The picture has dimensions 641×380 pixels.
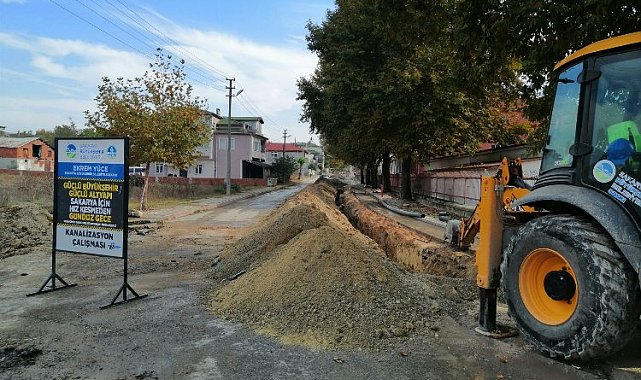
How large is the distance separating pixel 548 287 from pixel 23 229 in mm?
16394

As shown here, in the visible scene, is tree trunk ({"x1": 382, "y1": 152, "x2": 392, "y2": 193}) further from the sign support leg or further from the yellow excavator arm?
the yellow excavator arm

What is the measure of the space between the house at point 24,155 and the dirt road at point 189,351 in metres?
67.4

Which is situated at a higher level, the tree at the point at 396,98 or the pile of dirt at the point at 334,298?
the tree at the point at 396,98

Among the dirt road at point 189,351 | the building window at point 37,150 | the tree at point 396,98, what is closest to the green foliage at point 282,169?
the tree at point 396,98

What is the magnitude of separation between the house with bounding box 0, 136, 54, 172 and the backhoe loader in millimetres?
71506

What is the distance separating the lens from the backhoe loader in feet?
12.7

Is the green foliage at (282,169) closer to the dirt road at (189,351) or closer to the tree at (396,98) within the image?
the tree at (396,98)

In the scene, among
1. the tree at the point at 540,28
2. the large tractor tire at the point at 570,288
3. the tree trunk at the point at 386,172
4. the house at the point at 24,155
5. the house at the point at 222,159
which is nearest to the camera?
the large tractor tire at the point at 570,288

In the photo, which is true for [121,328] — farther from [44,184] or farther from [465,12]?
[44,184]

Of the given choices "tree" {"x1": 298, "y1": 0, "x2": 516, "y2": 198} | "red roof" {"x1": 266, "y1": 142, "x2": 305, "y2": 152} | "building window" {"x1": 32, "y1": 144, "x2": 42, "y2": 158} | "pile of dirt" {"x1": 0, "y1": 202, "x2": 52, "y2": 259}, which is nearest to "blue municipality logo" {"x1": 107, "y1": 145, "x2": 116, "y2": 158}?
"pile of dirt" {"x1": 0, "y1": 202, "x2": 52, "y2": 259}

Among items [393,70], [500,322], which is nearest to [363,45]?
[393,70]

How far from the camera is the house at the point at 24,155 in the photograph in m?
69.8

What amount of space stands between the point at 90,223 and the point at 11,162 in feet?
247

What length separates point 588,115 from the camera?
4449 millimetres
